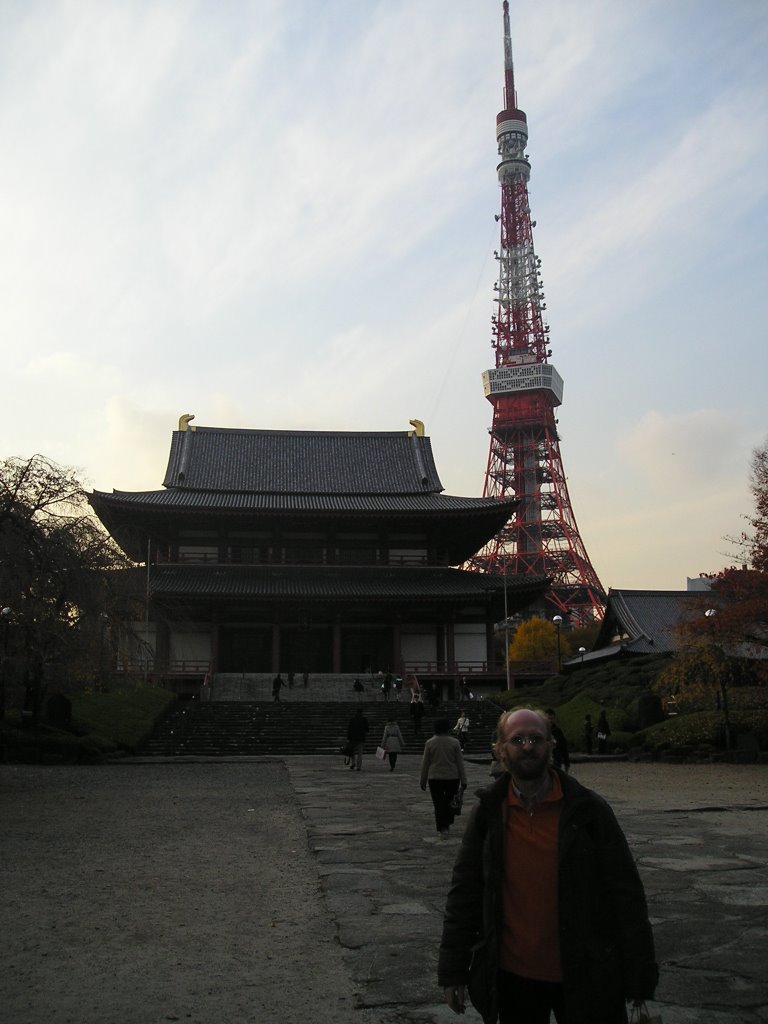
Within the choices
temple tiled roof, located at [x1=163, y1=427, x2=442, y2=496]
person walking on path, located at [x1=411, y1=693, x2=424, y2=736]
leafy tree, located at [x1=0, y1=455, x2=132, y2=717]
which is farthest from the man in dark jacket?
temple tiled roof, located at [x1=163, y1=427, x2=442, y2=496]

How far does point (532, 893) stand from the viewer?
352cm

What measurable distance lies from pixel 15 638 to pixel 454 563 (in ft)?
117

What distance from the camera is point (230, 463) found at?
50875 mm

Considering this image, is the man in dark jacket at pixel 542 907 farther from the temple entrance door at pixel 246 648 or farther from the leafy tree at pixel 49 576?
the temple entrance door at pixel 246 648

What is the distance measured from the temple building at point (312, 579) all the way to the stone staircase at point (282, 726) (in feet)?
16.2

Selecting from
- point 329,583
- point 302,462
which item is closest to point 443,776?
point 329,583

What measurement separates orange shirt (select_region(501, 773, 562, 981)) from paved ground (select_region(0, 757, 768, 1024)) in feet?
5.37

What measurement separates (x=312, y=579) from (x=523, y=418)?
58.6m

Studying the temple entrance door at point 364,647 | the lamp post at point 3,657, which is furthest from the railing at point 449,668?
the lamp post at point 3,657

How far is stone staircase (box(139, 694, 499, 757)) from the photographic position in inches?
1112

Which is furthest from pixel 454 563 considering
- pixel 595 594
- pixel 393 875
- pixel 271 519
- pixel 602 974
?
pixel 602 974

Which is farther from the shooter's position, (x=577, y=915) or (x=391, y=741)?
(x=391, y=741)

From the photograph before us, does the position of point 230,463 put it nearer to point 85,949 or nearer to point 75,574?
point 75,574

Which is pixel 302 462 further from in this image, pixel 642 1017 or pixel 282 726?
pixel 642 1017
